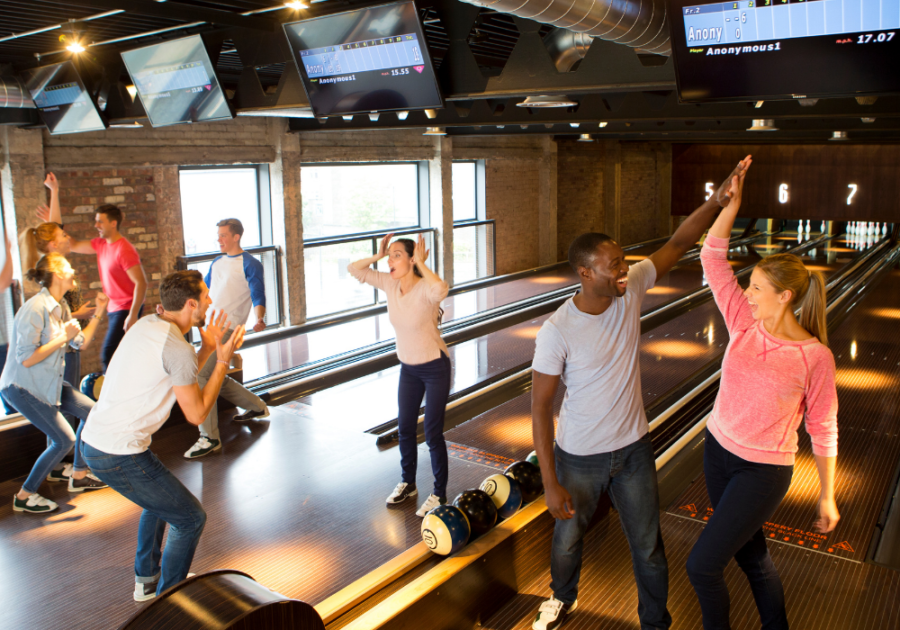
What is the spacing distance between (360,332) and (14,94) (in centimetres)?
426

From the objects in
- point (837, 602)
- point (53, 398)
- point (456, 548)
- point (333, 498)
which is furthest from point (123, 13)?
point (837, 602)

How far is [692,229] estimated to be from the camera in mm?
2660

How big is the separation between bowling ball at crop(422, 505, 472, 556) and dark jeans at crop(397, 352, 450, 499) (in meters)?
0.66

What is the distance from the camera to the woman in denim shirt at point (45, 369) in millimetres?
3664

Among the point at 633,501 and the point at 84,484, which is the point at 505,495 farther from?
the point at 84,484

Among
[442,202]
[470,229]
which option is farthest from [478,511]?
A: [470,229]

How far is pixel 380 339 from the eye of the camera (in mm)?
8562

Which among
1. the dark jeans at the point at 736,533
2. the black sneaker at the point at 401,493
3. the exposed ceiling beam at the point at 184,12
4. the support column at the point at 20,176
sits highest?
the exposed ceiling beam at the point at 184,12

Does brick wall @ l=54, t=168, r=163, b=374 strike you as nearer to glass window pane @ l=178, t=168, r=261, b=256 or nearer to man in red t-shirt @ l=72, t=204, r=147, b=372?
glass window pane @ l=178, t=168, r=261, b=256

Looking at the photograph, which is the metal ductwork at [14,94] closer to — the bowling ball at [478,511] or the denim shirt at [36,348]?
the denim shirt at [36,348]

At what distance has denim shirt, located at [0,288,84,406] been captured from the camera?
3.65 m

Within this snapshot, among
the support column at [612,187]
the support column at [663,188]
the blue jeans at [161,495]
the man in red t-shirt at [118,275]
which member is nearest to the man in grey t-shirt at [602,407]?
the blue jeans at [161,495]

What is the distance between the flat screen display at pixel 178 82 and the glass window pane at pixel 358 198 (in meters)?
4.59

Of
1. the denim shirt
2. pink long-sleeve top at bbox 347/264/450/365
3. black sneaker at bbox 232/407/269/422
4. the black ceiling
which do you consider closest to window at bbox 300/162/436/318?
the black ceiling
